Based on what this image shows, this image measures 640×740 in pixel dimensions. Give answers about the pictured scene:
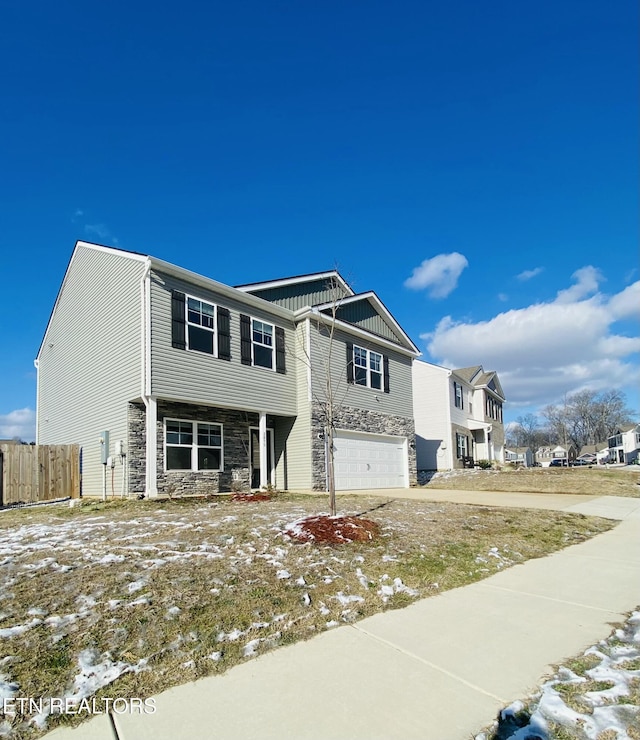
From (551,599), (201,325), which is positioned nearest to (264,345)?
(201,325)

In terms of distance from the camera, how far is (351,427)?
17.5 meters

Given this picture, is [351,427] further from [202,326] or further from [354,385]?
[202,326]

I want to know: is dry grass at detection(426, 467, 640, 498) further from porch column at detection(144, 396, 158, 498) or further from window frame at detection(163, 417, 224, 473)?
porch column at detection(144, 396, 158, 498)

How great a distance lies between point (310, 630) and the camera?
3920 millimetres

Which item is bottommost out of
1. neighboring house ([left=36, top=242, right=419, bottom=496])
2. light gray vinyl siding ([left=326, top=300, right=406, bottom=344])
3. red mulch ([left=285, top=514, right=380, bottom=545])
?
red mulch ([left=285, top=514, right=380, bottom=545])

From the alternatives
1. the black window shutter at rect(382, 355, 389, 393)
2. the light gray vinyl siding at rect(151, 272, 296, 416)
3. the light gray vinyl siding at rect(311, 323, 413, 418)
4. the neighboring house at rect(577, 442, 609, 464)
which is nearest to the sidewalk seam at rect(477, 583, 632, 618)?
the light gray vinyl siding at rect(151, 272, 296, 416)

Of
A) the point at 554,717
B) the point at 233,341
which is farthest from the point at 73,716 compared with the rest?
the point at 233,341

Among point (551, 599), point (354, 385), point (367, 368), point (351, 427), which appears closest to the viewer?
point (551, 599)

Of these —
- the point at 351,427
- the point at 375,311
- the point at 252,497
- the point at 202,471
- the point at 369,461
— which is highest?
the point at 375,311

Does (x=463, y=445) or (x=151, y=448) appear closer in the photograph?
(x=151, y=448)

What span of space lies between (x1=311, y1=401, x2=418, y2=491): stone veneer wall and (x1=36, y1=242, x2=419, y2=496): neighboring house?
58mm

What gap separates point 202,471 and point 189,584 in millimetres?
9278

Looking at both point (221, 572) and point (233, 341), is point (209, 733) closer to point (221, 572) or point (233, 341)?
point (221, 572)

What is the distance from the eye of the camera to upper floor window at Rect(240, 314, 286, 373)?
14680mm
